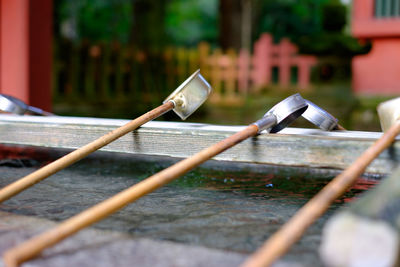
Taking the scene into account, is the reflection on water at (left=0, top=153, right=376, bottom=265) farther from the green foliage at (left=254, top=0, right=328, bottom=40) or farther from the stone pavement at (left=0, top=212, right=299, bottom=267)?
the green foliage at (left=254, top=0, right=328, bottom=40)

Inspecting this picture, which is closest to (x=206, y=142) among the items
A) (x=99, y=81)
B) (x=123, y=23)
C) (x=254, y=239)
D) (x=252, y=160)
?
(x=252, y=160)

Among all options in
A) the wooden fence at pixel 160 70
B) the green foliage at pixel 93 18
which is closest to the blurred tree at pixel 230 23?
the wooden fence at pixel 160 70

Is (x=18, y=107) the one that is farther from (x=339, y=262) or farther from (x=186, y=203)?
(x=339, y=262)

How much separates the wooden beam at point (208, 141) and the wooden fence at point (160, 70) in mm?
6052

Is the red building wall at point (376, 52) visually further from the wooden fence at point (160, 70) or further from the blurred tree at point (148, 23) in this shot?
the blurred tree at point (148, 23)

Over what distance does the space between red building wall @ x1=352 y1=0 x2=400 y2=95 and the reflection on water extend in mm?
5065

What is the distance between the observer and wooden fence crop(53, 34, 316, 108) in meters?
8.73

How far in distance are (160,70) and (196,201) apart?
8.53 meters

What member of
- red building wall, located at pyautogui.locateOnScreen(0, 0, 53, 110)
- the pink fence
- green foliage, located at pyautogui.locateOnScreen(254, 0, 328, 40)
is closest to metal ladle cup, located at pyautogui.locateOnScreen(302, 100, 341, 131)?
red building wall, located at pyautogui.locateOnScreen(0, 0, 53, 110)

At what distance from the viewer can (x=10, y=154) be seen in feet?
12.5

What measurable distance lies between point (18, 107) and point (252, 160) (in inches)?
55.8

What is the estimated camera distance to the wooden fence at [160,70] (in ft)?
28.7

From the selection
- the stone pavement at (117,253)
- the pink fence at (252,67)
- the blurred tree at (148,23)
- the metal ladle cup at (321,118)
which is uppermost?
the blurred tree at (148,23)

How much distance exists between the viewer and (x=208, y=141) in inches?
82.0
